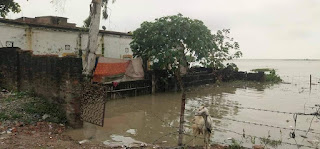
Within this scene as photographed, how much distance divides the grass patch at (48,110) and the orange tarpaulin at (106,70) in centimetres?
492

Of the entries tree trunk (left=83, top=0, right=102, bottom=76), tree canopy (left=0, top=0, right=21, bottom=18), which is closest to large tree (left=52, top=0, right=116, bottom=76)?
tree trunk (left=83, top=0, right=102, bottom=76)

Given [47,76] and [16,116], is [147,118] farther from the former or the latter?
[16,116]

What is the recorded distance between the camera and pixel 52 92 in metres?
10.1

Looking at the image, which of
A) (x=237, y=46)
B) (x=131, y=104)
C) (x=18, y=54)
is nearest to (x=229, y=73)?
(x=237, y=46)

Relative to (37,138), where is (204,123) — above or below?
above

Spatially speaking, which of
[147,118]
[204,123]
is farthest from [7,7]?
[204,123]

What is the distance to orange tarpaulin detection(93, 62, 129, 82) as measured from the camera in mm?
14992

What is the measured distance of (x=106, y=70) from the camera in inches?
599

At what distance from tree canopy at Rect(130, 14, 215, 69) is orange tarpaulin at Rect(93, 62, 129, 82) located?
2.48 meters

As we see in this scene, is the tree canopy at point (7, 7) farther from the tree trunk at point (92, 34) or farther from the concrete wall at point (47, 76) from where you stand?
the tree trunk at point (92, 34)

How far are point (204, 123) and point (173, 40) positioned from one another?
1068cm

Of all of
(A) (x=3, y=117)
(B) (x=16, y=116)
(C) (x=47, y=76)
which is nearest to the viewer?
(A) (x=3, y=117)

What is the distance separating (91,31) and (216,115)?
7487mm

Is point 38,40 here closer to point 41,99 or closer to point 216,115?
point 41,99
